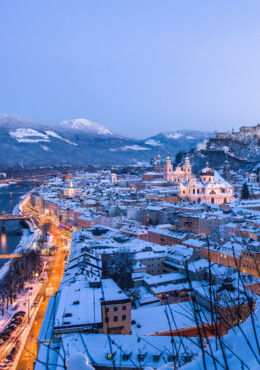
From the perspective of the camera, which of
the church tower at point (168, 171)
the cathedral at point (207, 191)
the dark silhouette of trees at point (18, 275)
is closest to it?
the dark silhouette of trees at point (18, 275)

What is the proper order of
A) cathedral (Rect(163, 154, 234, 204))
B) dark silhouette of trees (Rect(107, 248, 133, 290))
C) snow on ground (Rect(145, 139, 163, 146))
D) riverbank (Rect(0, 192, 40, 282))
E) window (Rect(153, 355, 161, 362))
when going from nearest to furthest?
window (Rect(153, 355, 161, 362)), dark silhouette of trees (Rect(107, 248, 133, 290)), riverbank (Rect(0, 192, 40, 282)), cathedral (Rect(163, 154, 234, 204)), snow on ground (Rect(145, 139, 163, 146))

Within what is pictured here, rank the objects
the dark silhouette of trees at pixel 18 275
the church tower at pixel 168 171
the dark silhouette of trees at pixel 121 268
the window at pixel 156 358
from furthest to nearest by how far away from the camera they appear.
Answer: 1. the church tower at pixel 168 171
2. the dark silhouette of trees at pixel 18 275
3. the dark silhouette of trees at pixel 121 268
4. the window at pixel 156 358

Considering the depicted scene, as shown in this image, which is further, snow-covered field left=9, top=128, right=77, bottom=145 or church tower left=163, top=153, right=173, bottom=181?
snow-covered field left=9, top=128, right=77, bottom=145

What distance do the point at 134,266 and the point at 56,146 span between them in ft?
383

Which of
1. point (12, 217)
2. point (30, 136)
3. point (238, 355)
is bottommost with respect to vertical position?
point (12, 217)

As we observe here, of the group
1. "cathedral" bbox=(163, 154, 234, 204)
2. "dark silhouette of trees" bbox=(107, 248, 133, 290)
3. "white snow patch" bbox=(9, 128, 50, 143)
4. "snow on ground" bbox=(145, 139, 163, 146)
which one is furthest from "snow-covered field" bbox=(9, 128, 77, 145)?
"dark silhouette of trees" bbox=(107, 248, 133, 290)

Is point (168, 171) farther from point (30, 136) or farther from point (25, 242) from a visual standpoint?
point (30, 136)

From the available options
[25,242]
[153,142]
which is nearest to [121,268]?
[25,242]

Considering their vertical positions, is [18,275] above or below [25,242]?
above

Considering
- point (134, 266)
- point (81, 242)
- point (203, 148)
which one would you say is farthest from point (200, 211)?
point (203, 148)

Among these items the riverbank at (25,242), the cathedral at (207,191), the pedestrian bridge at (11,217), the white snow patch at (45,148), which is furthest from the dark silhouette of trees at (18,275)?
the white snow patch at (45,148)

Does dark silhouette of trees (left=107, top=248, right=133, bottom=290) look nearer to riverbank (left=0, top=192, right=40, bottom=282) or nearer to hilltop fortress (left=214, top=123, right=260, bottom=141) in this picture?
riverbank (left=0, top=192, right=40, bottom=282)

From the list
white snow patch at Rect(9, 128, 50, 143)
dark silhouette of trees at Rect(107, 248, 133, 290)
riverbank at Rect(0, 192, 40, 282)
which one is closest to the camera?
dark silhouette of trees at Rect(107, 248, 133, 290)

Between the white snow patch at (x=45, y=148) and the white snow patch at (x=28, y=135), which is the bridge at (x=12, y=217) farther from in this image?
the white snow patch at (x=28, y=135)
